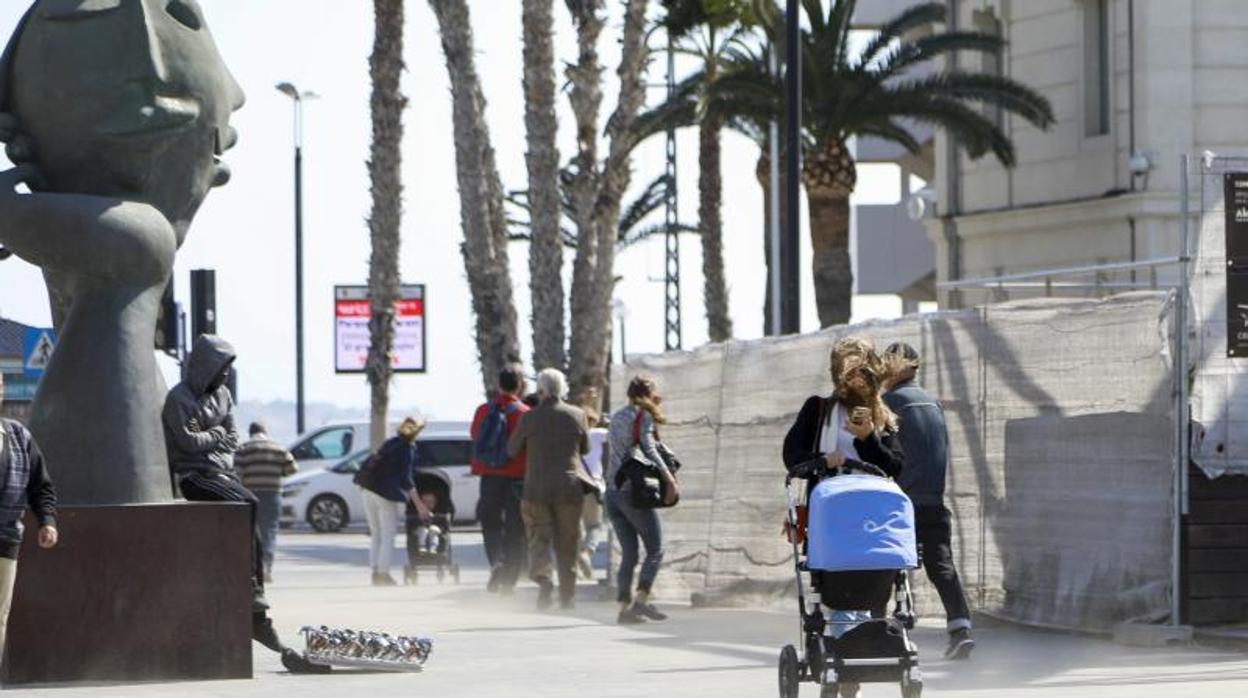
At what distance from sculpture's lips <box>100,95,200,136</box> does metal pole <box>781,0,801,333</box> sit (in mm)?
11252

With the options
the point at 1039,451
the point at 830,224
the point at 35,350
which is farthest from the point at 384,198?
the point at 1039,451

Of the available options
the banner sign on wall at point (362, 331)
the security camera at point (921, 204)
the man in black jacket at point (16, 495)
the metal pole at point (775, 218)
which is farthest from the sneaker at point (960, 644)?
the banner sign on wall at point (362, 331)

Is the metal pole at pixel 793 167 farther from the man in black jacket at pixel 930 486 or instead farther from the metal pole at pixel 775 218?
the man in black jacket at pixel 930 486

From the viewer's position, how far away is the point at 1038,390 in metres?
17.4

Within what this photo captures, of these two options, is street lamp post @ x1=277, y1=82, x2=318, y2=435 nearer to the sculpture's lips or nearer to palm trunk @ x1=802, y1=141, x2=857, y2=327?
palm trunk @ x1=802, y1=141, x2=857, y2=327

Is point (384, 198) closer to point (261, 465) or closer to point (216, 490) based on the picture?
point (261, 465)

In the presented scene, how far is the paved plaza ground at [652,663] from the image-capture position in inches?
554

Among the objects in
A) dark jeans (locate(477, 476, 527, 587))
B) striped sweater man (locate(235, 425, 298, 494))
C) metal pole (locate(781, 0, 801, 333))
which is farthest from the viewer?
metal pole (locate(781, 0, 801, 333))

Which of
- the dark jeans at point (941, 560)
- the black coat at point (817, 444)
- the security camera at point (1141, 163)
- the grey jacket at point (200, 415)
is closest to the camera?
the black coat at point (817, 444)

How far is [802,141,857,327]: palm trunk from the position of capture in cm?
4128

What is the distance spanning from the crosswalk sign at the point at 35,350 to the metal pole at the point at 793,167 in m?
7.51

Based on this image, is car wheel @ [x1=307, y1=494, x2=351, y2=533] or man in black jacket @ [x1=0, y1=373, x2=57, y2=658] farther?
car wheel @ [x1=307, y1=494, x2=351, y2=533]

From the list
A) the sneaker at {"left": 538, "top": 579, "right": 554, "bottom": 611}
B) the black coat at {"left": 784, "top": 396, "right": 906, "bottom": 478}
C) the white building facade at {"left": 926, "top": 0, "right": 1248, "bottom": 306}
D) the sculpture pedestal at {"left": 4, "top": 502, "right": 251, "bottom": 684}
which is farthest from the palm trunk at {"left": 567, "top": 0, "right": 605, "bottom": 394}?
the black coat at {"left": 784, "top": 396, "right": 906, "bottom": 478}

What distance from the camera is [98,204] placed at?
49.2 ft
